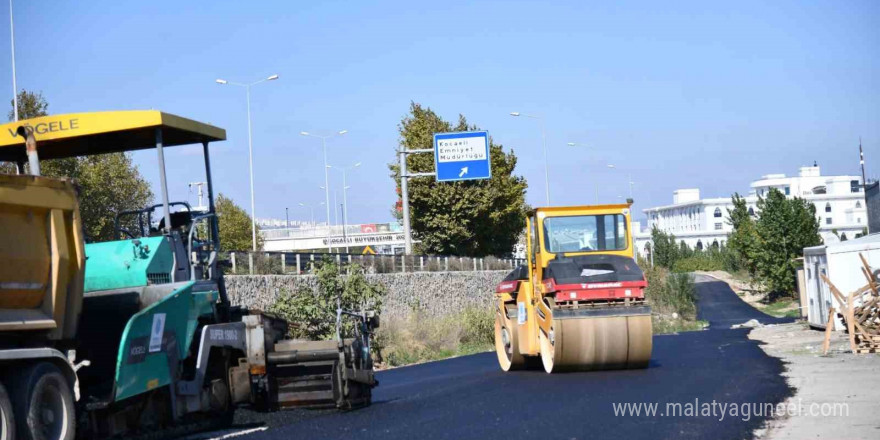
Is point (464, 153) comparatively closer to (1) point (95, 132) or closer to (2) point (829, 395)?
(2) point (829, 395)

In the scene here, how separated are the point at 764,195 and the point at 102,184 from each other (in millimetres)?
114097

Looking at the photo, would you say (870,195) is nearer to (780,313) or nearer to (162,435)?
(780,313)

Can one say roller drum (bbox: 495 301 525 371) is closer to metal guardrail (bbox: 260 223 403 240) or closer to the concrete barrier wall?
the concrete barrier wall

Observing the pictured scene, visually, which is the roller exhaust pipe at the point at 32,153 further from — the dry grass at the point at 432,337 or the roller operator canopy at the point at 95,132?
the dry grass at the point at 432,337

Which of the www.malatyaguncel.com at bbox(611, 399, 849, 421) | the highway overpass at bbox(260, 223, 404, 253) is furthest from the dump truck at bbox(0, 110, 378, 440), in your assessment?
the highway overpass at bbox(260, 223, 404, 253)

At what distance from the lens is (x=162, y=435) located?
9.38 meters

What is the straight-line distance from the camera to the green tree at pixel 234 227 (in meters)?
60.4

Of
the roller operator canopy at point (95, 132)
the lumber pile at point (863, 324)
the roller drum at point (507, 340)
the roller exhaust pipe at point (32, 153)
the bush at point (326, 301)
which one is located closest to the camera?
the roller exhaust pipe at point (32, 153)

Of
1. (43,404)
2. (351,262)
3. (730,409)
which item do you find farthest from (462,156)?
(43,404)

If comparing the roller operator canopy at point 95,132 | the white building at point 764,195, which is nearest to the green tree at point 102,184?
the roller operator canopy at point 95,132

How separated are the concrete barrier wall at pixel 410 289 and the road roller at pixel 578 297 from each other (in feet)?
20.8

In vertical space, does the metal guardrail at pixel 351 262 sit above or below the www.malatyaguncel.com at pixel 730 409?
above

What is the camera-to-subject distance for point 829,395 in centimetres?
1198

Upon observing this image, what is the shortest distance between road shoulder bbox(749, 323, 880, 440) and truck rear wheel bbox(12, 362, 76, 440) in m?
5.83
